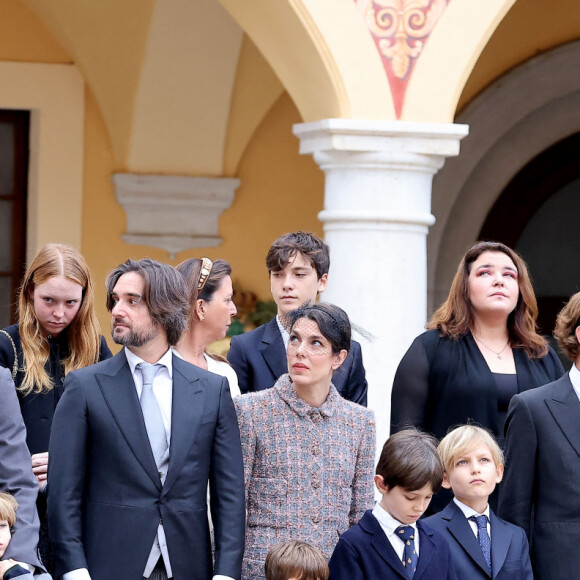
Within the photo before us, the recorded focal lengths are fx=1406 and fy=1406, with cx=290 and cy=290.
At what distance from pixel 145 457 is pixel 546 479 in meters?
1.30

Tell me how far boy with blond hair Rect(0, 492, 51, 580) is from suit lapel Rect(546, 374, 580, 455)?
65.3 inches

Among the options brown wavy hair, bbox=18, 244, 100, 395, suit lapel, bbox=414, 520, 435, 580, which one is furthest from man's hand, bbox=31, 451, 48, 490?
suit lapel, bbox=414, 520, 435, 580

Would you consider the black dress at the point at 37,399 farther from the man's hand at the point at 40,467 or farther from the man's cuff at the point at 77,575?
the man's cuff at the point at 77,575

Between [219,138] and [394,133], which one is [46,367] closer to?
[394,133]

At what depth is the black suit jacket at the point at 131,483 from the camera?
3.83 m

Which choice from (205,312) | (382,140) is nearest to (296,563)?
(205,312)

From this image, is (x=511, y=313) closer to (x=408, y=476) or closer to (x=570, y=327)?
(x=570, y=327)

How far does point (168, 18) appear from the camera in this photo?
8016mm

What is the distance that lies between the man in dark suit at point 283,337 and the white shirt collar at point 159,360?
821 millimetres

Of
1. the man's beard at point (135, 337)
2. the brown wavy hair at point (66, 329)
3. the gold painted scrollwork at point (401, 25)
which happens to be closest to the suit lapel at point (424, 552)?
the man's beard at point (135, 337)

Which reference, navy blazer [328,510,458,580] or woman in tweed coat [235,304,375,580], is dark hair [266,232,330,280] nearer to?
woman in tweed coat [235,304,375,580]

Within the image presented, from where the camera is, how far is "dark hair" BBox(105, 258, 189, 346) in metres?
3.96

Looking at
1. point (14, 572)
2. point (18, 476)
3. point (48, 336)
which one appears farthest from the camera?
point (48, 336)

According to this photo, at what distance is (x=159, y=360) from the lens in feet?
13.2
